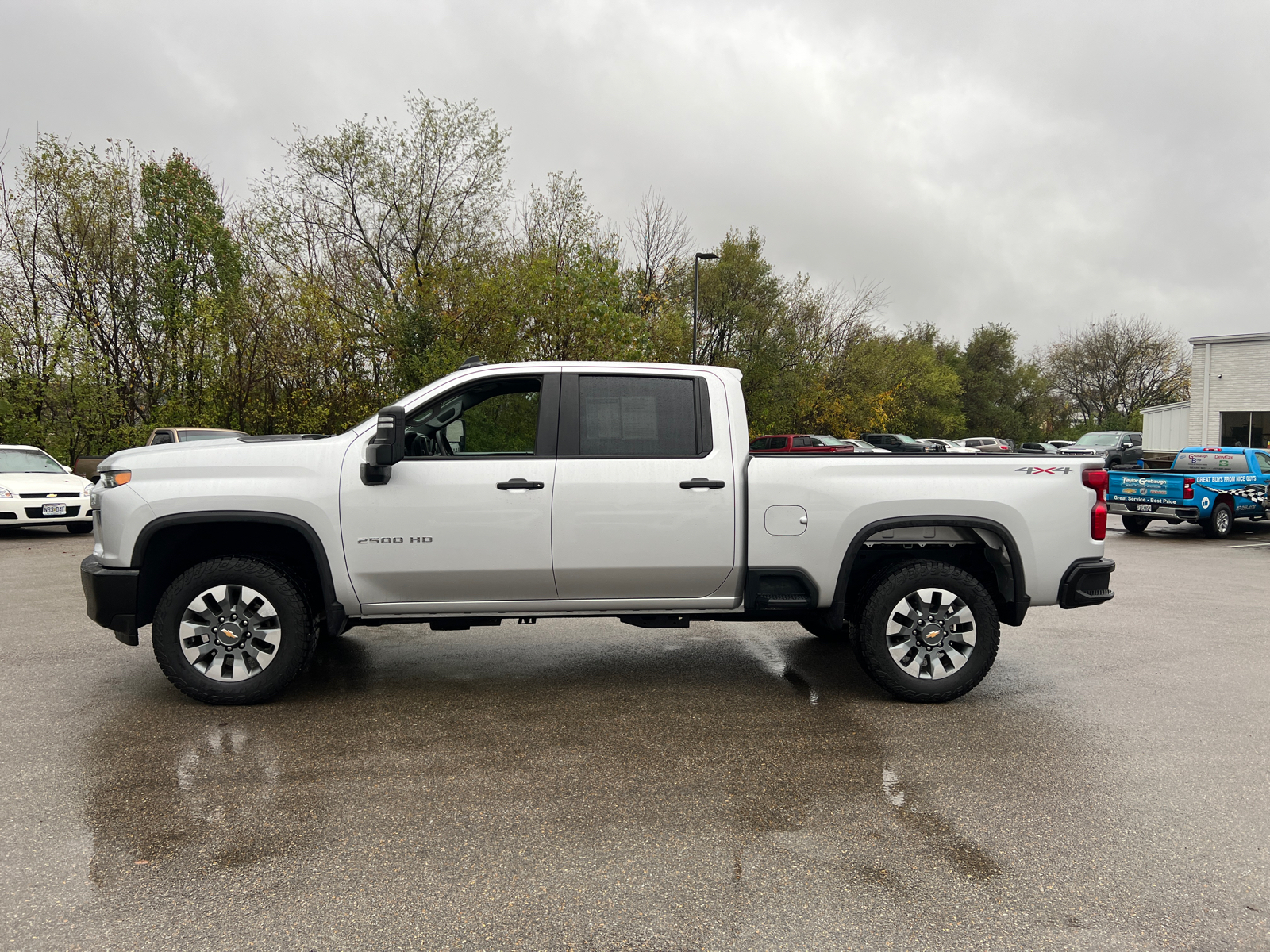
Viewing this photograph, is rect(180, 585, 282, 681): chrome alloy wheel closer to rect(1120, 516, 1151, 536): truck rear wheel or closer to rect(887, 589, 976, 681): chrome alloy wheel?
rect(887, 589, 976, 681): chrome alloy wheel

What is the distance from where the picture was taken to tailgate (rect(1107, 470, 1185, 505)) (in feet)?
49.0

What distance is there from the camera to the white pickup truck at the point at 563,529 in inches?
195

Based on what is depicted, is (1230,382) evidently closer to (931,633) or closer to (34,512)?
(931,633)

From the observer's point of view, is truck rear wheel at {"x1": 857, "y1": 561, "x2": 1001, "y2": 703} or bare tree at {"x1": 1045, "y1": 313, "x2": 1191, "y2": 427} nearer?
truck rear wheel at {"x1": 857, "y1": 561, "x2": 1001, "y2": 703}

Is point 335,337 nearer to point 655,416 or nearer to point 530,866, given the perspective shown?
point 655,416

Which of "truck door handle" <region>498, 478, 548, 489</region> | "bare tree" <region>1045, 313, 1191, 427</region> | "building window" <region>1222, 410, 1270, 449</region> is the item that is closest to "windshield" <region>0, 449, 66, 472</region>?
"truck door handle" <region>498, 478, 548, 489</region>

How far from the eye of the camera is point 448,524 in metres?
4.96

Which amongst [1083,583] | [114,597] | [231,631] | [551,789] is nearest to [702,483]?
[551,789]

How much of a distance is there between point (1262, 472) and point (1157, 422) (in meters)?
30.6

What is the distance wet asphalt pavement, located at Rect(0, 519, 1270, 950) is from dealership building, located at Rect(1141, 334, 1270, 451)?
33744 mm

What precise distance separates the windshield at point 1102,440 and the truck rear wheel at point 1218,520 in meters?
25.2

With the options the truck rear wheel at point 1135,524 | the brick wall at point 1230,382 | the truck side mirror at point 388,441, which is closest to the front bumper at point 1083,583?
the truck side mirror at point 388,441

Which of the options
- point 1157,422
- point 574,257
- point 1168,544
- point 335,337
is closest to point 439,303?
point 335,337

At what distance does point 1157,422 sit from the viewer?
43031 millimetres
